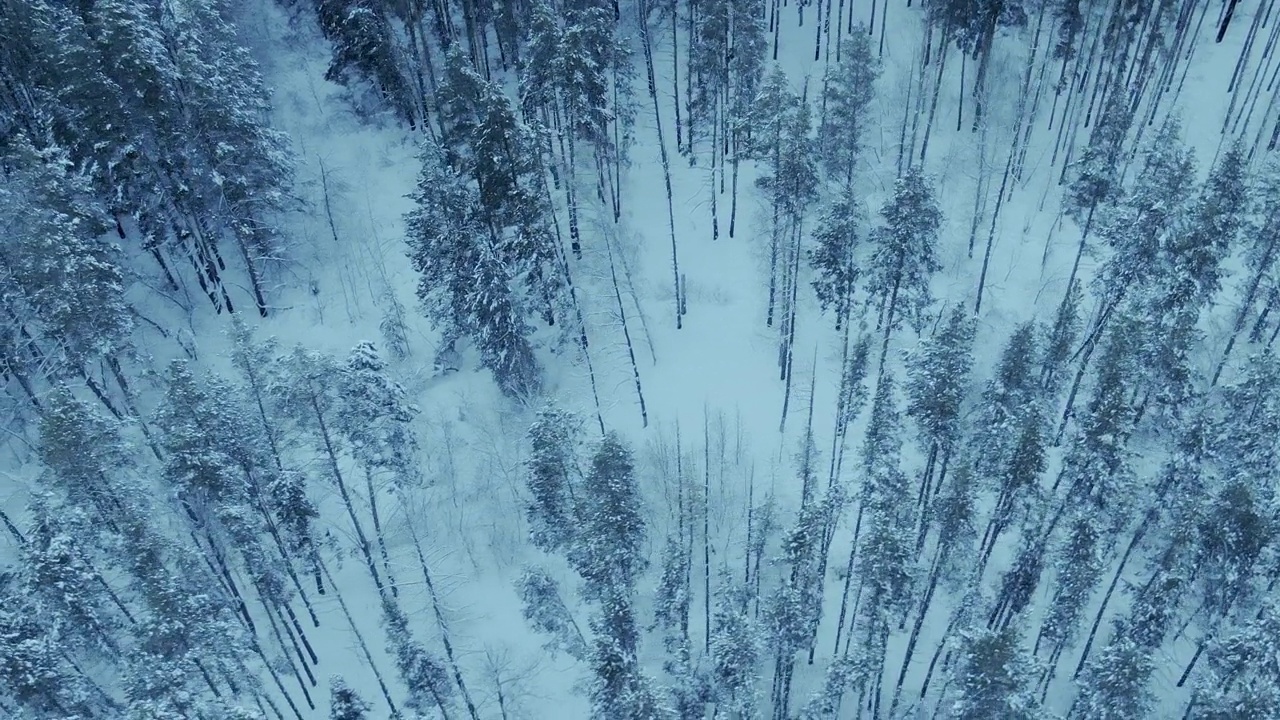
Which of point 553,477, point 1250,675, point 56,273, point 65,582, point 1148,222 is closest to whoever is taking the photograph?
point 65,582

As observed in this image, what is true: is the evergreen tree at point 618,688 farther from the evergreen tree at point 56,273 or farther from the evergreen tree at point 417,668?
the evergreen tree at point 56,273

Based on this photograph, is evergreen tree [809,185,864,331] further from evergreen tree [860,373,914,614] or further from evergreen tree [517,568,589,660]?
evergreen tree [517,568,589,660]

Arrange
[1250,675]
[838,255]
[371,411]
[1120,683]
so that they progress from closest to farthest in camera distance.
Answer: [1120,683] → [1250,675] → [371,411] → [838,255]

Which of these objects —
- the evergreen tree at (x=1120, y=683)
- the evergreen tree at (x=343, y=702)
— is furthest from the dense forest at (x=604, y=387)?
the evergreen tree at (x=343, y=702)

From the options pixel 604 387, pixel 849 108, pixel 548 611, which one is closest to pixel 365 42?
pixel 604 387

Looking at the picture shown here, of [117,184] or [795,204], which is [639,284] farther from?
[117,184]

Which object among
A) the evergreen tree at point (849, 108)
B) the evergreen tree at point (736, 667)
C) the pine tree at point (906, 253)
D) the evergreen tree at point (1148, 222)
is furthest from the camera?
the evergreen tree at point (849, 108)

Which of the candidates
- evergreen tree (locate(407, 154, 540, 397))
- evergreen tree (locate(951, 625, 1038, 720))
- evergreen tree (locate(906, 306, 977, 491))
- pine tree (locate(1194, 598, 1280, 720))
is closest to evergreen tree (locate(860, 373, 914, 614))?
evergreen tree (locate(906, 306, 977, 491))

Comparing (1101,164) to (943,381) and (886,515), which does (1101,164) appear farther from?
(886,515)

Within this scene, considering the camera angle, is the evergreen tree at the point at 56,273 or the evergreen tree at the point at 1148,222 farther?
the evergreen tree at the point at 1148,222

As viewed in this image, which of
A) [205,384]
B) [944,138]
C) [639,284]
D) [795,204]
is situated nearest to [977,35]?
[944,138]
